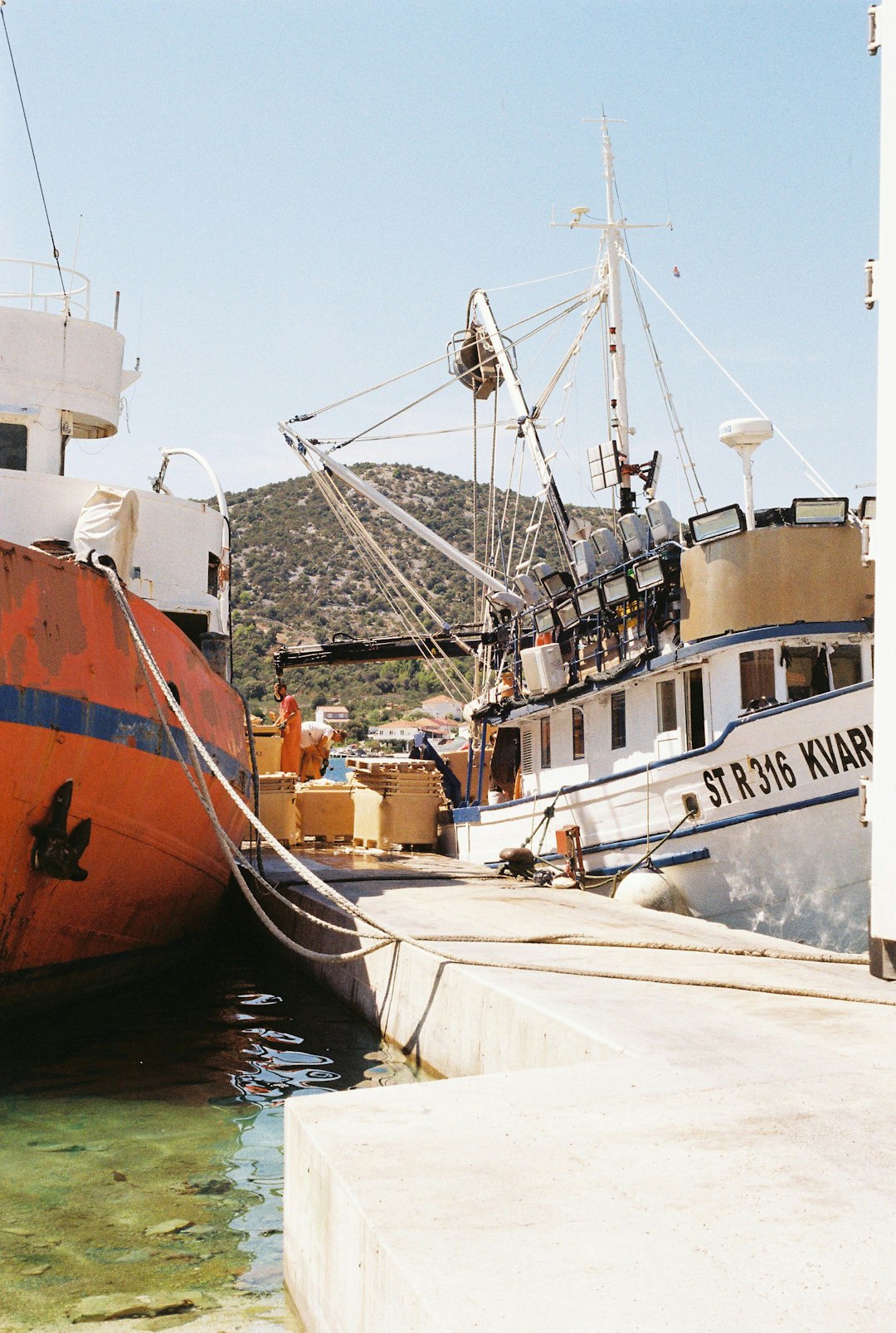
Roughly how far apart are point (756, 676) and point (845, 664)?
800 millimetres

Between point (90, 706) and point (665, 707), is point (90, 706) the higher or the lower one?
the lower one

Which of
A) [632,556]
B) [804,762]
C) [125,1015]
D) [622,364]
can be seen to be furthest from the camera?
[622,364]

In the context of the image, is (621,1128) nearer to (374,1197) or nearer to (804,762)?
(374,1197)

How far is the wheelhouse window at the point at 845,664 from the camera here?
11.1 metres

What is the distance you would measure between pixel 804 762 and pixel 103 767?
619 cm

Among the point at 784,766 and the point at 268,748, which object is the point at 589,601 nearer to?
the point at 784,766

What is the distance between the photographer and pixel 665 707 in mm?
12414

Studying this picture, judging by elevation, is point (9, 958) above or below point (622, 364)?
below

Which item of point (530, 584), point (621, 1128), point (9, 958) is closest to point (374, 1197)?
point (621, 1128)

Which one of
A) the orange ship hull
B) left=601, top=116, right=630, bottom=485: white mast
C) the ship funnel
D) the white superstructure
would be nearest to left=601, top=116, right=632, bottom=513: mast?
Result: left=601, top=116, right=630, bottom=485: white mast

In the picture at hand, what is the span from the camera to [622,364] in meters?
16.7

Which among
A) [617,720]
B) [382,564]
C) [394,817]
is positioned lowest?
[394,817]

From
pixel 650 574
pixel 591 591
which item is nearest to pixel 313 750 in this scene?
pixel 591 591

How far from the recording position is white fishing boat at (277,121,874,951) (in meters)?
10.5
